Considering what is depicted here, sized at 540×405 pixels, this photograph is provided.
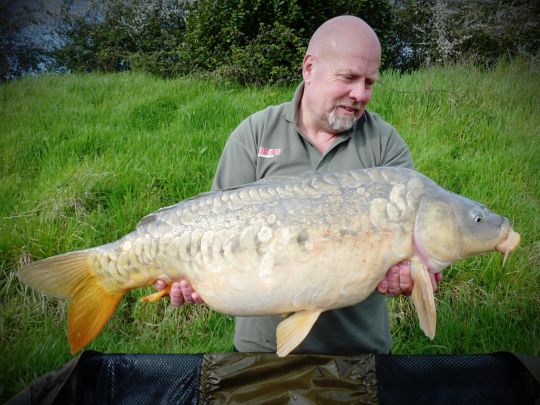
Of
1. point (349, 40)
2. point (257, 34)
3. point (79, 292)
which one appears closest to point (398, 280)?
point (349, 40)

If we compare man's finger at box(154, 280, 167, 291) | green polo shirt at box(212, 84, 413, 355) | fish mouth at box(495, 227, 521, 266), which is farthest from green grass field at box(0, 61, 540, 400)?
fish mouth at box(495, 227, 521, 266)

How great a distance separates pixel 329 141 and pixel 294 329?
Answer: 0.68 metres

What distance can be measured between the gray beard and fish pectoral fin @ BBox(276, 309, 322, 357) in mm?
631

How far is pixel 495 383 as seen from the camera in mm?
1538

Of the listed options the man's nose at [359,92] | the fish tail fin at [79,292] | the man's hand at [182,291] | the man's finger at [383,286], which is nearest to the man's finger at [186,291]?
the man's hand at [182,291]

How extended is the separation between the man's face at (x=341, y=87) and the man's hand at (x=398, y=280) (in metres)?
0.53

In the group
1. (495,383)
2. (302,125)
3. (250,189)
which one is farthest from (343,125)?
(495,383)

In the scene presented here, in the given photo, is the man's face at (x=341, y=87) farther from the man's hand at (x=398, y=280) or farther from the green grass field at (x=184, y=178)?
the green grass field at (x=184, y=178)

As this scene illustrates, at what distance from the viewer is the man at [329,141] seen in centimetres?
159

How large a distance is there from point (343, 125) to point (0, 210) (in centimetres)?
192

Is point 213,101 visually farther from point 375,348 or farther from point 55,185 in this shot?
point 375,348

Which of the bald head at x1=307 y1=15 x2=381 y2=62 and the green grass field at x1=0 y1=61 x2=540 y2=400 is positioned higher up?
the bald head at x1=307 y1=15 x2=381 y2=62

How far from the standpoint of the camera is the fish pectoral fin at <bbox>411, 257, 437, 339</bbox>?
4.14ft

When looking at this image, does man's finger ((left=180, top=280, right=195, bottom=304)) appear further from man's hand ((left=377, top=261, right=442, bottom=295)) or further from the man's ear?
the man's ear
